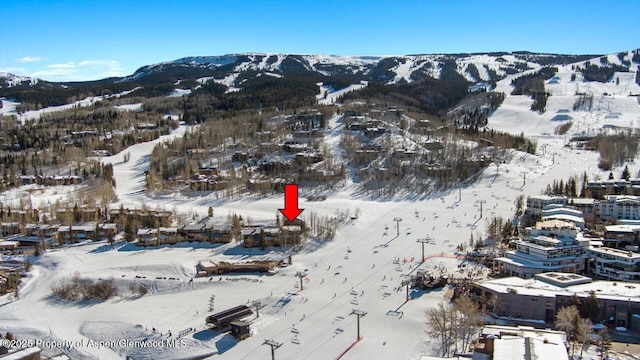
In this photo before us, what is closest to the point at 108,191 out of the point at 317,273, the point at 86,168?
the point at 86,168

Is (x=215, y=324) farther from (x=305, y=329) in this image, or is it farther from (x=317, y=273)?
(x=317, y=273)

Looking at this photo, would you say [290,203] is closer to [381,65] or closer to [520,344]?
[520,344]

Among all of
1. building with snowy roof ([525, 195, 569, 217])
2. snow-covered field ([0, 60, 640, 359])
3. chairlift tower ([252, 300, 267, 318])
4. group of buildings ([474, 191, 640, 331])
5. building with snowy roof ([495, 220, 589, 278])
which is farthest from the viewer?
building with snowy roof ([525, 195, 569, 217])

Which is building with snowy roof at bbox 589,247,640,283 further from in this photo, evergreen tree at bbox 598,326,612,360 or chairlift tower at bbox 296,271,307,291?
chairlift tower at bbox 296,271,307,291

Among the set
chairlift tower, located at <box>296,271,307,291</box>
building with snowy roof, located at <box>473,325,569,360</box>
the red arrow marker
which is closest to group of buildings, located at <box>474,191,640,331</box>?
building with snowy roof, located at <box>473,325,569,360</box>

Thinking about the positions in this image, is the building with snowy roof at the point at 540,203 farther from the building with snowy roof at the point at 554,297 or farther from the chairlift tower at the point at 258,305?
the chairlift tower at the point at 258,305

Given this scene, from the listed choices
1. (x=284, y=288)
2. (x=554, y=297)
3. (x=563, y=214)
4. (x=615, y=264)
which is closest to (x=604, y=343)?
(x=554, y=297)
